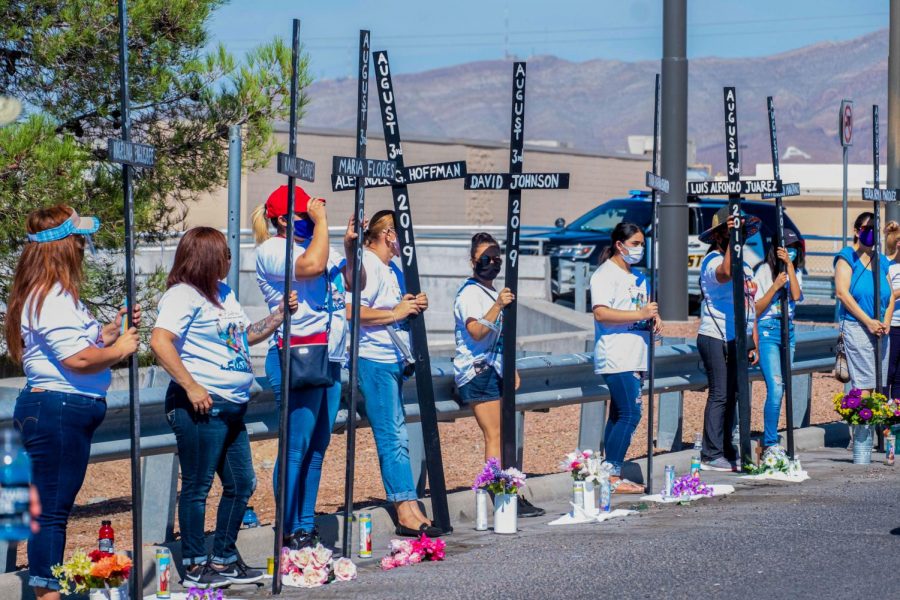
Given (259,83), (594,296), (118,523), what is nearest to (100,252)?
(259,83)

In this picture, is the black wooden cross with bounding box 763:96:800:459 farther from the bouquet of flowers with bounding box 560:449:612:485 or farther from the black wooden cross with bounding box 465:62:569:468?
the black wooden cross with bounding box 465:62:569:468

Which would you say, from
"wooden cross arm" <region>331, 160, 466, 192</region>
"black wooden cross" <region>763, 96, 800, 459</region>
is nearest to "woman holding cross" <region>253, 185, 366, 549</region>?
"wooden cross arm" <region>331, 160, 466, 192</region>

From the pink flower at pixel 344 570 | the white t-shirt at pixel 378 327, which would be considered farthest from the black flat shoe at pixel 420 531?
the pink flower at pixel 344 570

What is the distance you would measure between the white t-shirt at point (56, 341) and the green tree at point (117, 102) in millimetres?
4210

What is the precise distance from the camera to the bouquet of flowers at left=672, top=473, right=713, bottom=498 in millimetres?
9789

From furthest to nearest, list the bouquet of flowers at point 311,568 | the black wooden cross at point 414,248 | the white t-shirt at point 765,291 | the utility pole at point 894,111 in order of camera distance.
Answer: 1. the utility pole at point 894,111
2. the white t-shirt at point 765,291
3. the black wooden cross at point 414,248
4. the bouquet of flowers at point 311,568

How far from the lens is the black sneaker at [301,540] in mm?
7812

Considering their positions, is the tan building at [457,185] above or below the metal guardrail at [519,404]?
above

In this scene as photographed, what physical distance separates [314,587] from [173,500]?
1082 mm

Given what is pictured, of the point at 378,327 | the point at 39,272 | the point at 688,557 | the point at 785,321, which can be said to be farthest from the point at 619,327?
the point at 39,272

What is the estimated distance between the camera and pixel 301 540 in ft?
25.7

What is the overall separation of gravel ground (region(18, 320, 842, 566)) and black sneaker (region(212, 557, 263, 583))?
5.65 ft

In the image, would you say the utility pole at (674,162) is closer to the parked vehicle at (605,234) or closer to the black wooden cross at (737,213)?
the parked vehicle at (605,234)

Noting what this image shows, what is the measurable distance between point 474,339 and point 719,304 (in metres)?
2.69
